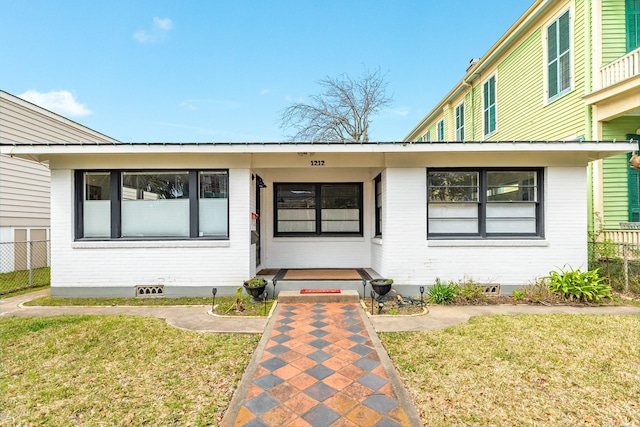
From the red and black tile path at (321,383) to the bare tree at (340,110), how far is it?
53.9 ft

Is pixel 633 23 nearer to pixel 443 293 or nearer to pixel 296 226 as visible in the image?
pixel 443 293

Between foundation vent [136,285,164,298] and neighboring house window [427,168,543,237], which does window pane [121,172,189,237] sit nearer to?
foundation vent [136,285,164,298]

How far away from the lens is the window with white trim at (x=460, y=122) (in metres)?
14.8

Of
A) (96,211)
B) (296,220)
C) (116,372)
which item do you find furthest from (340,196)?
(116,372)

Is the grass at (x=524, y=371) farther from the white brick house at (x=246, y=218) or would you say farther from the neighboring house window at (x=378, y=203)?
the neighboring house window at (x=378, y=203)

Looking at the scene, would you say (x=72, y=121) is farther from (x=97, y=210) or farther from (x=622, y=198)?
(x=622, y=198)

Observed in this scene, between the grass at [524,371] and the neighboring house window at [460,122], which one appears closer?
the grass at [524,371]

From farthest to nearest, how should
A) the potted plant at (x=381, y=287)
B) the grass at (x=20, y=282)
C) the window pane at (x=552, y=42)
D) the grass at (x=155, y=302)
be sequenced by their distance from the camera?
1. the window pane at (x=552, y=42)
2. the grass at (x=20, y=282)
3. the potted plant at (x=381, y=287)
4. the grass at (x=155, y=302)

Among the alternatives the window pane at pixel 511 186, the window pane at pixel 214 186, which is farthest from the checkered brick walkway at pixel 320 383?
the window pane at pixel 511 186

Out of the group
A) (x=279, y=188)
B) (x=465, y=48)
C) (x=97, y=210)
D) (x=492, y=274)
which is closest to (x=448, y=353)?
(x=492, y=274)

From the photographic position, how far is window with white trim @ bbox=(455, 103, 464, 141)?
1480cm

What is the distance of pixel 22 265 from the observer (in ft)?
32.9

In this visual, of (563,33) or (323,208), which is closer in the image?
(323,208)

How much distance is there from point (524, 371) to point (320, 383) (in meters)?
2.22
